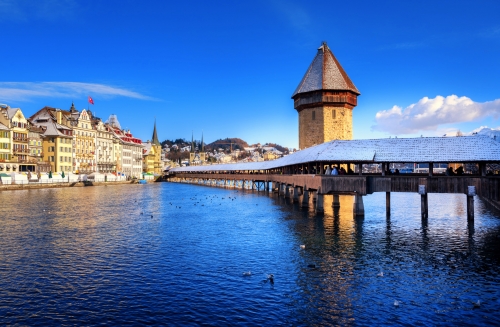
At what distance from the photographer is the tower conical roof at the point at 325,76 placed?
72.3m

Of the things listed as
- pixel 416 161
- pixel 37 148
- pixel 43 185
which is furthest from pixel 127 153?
pixel 416 161

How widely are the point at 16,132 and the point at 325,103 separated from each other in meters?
61.4

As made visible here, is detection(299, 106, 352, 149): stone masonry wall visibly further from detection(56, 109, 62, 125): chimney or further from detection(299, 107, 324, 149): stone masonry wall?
detection(56, 109, 62, 125): chimney

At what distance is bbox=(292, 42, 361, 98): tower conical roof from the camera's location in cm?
7231

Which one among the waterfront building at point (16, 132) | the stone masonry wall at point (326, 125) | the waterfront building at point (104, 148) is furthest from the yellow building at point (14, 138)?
the stone masonry wall at point (326, 125)

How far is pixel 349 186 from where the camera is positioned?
32656mm

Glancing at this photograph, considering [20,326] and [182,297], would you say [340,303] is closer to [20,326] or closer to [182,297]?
[182,297]

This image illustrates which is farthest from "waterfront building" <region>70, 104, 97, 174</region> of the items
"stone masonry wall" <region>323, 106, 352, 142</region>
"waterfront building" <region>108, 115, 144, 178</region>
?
"stone masonry wall" <region>323, 106, 352, 142</region>

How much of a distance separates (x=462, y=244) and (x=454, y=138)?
11505mm

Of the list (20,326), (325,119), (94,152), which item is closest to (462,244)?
(20,326)

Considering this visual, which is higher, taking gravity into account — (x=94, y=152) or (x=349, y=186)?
(x=94, y=152)

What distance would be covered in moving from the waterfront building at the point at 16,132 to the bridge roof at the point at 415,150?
71090 mm

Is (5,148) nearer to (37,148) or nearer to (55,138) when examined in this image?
(37,148)

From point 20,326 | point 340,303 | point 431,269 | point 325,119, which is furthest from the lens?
point 325,119
